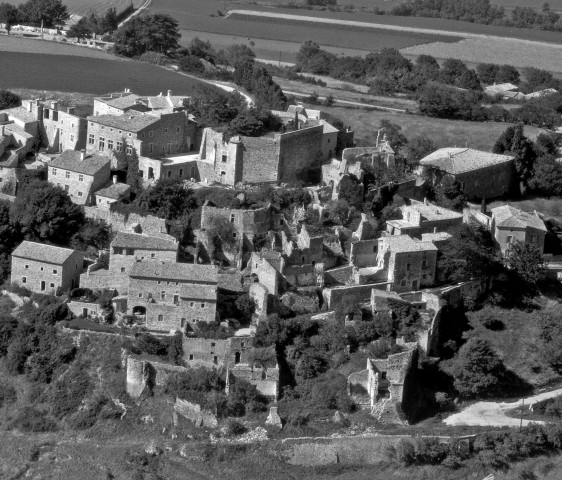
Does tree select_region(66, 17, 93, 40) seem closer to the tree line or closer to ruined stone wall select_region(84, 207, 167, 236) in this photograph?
ruined stone wall select_region(84, 207, 167, 236)

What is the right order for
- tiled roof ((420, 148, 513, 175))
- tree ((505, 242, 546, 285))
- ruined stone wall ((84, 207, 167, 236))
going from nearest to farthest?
ruined stone wall ((84, 207, 167, 236)), tree ((505, 242, 546, 285)), tiled roof ((420, 148, 513, 175))

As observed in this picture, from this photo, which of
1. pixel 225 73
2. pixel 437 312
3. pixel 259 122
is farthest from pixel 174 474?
pixel 225 73

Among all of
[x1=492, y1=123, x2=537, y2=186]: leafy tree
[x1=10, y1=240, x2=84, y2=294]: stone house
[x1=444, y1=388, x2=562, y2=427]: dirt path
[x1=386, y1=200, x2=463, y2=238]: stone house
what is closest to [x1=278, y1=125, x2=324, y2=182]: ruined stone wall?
[x1=386, y1=200, x2=463, y2=238]: stone house

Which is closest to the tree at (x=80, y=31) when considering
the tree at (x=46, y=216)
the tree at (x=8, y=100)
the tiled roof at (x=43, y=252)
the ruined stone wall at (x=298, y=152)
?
the tree at (x=8, y=100)

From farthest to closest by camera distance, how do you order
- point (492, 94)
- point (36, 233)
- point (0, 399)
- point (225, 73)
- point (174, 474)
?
point (492, 94)
point (225, 73)
point (36, 233)
point (0, 399)
point (174, 474)

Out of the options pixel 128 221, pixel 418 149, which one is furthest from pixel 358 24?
pixel 128 221

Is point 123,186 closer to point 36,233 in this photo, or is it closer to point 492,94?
point 36,233
